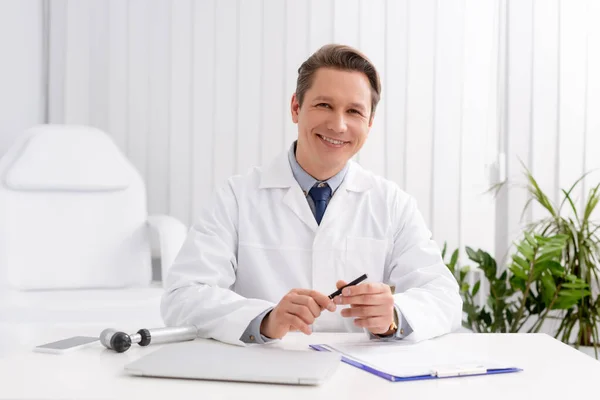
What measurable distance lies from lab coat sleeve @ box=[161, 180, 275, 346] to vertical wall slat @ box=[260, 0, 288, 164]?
1.49 metres

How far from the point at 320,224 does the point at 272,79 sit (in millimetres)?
1692

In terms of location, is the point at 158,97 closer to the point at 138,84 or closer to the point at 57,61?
the point at 138,84

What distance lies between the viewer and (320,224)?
1739 mm

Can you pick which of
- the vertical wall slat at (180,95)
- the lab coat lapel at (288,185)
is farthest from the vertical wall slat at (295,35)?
the lab coat lapel at (288,185)

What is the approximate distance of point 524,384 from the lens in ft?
3.28

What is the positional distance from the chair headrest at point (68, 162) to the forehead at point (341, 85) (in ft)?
4.56

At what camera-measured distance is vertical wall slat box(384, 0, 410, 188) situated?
10.5 ft

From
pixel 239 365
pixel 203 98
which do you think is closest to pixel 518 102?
pixel 203 98

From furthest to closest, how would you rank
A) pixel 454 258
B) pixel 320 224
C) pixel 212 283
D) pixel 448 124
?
pixel 448 124, pixel 454 258, pixel 320 224, pixel 212 283

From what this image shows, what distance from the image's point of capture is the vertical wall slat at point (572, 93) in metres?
3.07

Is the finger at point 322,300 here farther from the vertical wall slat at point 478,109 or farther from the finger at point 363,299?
the vertical wall slat at point 478,109

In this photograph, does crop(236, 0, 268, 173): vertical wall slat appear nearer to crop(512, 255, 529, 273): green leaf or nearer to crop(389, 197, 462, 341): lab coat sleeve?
crop(512, 255, 529, 273): green leaf

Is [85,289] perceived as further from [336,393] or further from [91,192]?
[336,393]

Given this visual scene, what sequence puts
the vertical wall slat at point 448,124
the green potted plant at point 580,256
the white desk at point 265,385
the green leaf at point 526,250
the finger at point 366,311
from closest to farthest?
A: the white desk at point 265,385 < the finger at point 366,311 < the green leaf at point 526,250 < the green potted plant at point 580,256 < the vertical wall slat at point 448,124
